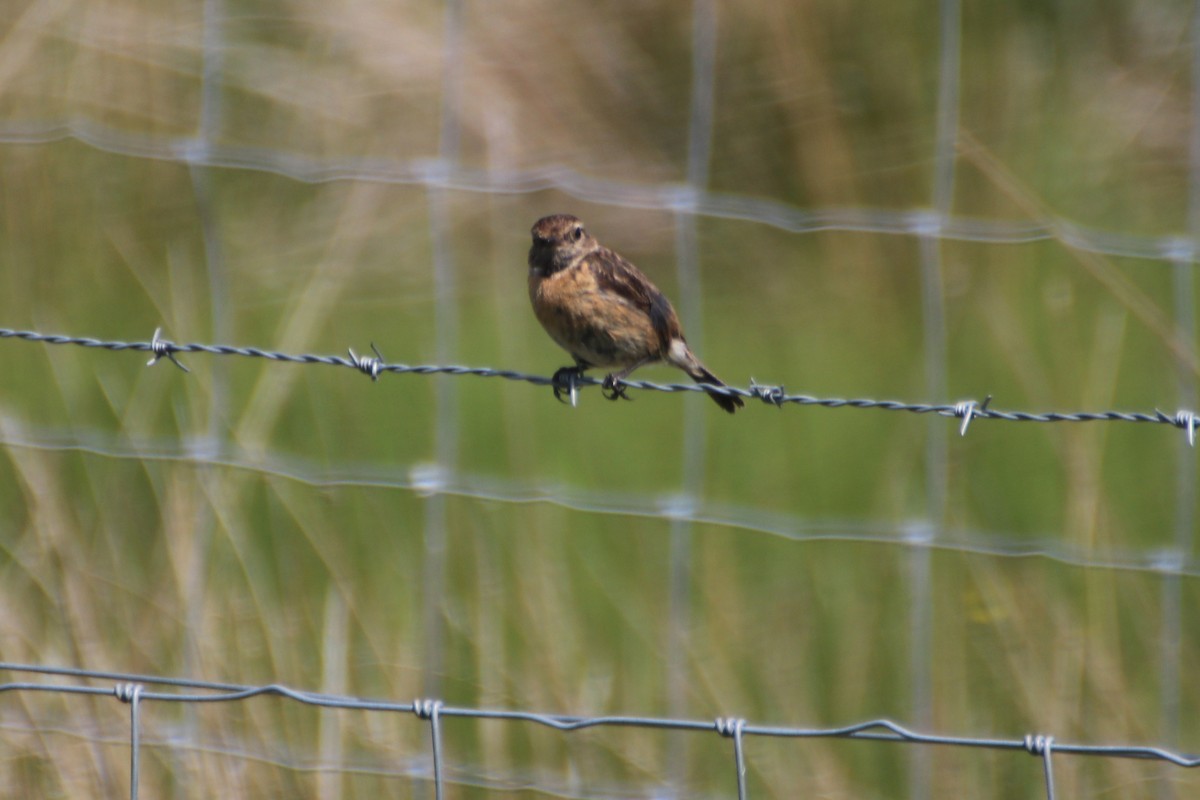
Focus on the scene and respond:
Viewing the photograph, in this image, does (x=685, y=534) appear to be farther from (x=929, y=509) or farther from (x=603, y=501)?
(x=929, y=509)

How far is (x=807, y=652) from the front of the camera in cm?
464

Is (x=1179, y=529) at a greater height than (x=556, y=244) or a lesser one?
lesser

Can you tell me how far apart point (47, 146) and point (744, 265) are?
283 centimetres

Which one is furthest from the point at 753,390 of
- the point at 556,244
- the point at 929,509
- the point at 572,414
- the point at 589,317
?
the point at 572,414

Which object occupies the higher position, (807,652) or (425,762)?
(807,652)

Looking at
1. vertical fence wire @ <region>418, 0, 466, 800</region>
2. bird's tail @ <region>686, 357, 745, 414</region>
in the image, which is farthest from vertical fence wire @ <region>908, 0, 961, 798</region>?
vertical fence wire @ <region>418, 0, 466, 800</region>

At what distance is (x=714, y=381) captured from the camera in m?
5.19

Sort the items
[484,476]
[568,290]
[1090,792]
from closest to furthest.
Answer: [1090,792], [568,290], [484,476]

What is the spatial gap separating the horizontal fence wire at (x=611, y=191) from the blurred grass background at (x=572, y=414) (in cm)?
9

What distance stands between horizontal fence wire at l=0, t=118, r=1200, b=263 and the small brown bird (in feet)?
0.57

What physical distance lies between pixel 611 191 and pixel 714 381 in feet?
4.24

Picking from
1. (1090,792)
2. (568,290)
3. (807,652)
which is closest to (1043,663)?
(1090,792)

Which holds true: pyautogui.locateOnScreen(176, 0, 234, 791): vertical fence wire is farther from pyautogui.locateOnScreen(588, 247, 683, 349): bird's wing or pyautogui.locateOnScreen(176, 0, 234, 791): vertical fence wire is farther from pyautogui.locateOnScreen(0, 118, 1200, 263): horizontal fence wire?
pyautogui.locateOnScreen(588, 247, 683, 349): bird's wing

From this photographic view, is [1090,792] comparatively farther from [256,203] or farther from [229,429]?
[256,203]
